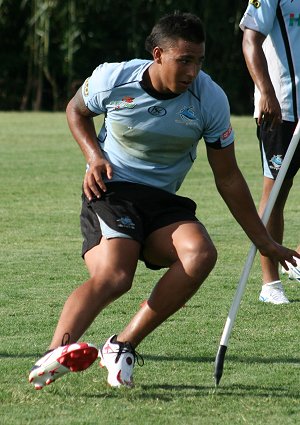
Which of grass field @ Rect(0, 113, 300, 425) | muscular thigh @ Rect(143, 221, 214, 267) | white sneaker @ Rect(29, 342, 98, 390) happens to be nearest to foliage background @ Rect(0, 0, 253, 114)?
grass field @ Rect(0, 113, 300, 425)

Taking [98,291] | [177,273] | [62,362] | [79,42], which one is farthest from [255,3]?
[79,42]

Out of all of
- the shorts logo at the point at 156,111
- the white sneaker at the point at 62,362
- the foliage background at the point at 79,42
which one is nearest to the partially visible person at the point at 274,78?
the shorts logo at the point at 156,111

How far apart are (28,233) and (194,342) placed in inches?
174

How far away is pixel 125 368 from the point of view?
540cm

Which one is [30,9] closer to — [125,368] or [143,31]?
[143,31]

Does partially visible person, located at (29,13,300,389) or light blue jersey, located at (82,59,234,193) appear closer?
partially visible person, located at (29,13,300,389)

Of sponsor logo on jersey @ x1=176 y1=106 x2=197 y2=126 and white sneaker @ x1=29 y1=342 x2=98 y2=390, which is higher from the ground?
sponsor logo on jersey @ x1=176 y1=106 x2=197 y2=126

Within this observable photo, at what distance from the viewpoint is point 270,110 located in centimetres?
697

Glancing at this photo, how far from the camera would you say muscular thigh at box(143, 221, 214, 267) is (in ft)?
17.8

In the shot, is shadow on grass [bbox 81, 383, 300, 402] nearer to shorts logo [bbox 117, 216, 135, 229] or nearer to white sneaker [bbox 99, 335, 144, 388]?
white sneaker [bbox 99, 335, 144, 388]

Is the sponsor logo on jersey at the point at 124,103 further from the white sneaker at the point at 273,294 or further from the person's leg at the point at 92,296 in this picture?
the white sneaker at the point at 273,294

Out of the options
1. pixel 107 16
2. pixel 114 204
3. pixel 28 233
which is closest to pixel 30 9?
pixel 107 16

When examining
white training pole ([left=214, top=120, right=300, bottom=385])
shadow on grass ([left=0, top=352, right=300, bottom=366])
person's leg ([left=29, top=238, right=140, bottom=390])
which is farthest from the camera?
shadow on grass ([left=0, top=352, right=300, bottom=366])

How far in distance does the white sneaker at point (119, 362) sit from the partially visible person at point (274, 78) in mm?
2060
